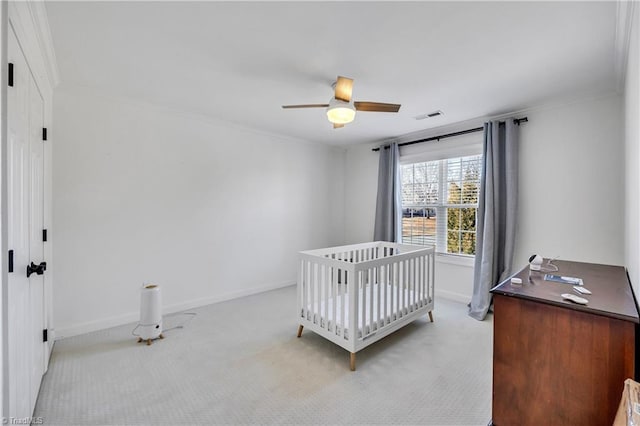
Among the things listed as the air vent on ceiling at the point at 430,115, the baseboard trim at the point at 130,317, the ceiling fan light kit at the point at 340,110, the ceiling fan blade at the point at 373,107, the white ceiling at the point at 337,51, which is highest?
the air vent on ceiling at the point at 430,115

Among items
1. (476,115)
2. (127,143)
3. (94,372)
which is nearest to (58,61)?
(127,143)

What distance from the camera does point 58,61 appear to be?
2.13 metres

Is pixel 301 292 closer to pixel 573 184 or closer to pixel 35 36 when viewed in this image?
pixel 35 36

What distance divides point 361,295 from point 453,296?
Result: 2011 mm

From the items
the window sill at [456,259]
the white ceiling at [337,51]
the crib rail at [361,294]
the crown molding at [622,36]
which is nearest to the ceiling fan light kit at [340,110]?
the white ceiling at [337,51]

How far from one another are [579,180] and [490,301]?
5.06ft

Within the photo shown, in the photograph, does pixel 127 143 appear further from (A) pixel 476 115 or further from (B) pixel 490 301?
(B) pixel 490 301

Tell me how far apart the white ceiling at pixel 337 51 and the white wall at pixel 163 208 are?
47 centimetres

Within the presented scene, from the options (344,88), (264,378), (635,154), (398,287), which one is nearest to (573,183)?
(635,154)

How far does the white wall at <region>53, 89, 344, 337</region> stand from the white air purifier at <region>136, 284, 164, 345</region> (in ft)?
1.91

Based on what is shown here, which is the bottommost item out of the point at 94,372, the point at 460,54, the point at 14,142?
the point at 94,372

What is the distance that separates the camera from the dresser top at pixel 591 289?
1228 mm

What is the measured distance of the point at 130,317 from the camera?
2.94 metres

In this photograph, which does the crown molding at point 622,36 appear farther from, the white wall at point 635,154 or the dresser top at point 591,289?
the dresser top at point 591,289
